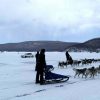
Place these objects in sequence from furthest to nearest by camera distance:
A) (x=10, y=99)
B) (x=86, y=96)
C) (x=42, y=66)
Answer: (x=42, y=66) < (x=86, y=96) < (x=10, y=99)

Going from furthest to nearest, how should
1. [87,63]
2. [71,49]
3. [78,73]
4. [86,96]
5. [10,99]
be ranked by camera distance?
[71,49], [87,63], [78,73], [86,96], [10,99]

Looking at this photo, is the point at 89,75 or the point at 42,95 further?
the point at 89,75

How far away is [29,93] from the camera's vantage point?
435 inches

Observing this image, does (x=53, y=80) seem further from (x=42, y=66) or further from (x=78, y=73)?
(x=78, y=73)

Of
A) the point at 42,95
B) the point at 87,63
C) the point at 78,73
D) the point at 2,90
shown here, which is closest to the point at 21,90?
the point at 2,90

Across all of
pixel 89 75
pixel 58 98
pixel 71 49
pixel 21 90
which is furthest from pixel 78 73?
pixel 71 49

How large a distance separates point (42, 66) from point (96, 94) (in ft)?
13.2

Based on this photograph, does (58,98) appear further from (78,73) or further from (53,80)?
(78,73)

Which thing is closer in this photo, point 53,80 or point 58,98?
point 58,98

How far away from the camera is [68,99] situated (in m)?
9.72

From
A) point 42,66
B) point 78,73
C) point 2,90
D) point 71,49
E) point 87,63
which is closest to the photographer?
point 2,90

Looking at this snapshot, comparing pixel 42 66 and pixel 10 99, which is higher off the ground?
pixel 42 66

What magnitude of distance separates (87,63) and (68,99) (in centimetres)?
2216

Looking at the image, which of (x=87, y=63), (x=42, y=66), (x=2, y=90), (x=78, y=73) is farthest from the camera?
(x=87, y=63)
